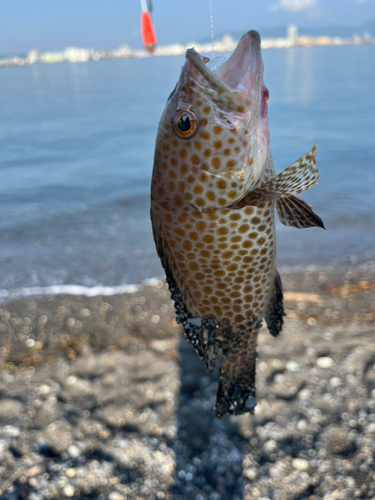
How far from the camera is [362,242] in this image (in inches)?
372

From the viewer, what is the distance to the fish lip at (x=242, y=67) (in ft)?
7.39

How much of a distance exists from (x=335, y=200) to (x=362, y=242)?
11.0 ft

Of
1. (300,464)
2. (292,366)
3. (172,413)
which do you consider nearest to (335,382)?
(292,366)

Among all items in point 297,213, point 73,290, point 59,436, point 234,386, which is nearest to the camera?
point 297,213

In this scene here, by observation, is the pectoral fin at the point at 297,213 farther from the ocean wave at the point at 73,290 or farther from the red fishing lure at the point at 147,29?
the ocean wave at the point at 73,290

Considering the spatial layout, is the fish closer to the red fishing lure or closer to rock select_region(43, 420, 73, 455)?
rock select_region(43, 420, 73, 455)

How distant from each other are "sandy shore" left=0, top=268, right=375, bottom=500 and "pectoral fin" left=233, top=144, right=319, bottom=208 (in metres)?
3.44

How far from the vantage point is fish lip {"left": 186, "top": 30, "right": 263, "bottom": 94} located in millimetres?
2252

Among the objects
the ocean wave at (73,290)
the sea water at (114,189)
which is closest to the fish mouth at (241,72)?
the ocean wave at (73,290)

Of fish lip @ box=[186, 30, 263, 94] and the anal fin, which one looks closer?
fish lip @ box=[186, 30, 263, 94]

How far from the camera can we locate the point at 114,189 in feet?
49.5

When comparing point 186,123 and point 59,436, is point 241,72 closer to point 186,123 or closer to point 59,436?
point 186,123

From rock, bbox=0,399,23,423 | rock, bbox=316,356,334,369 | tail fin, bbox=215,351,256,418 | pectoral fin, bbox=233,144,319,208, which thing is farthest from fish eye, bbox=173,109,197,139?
rock, bbox=0,399,23,423

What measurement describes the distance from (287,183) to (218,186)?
385 millimetres
